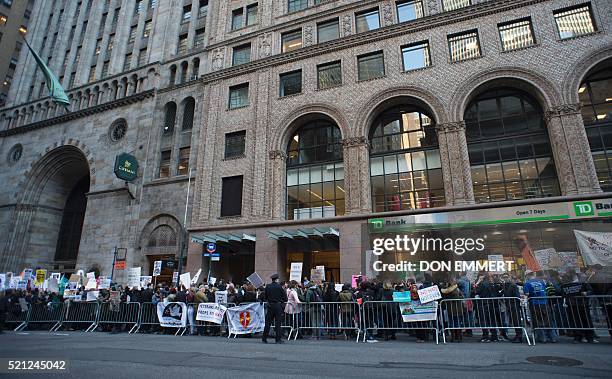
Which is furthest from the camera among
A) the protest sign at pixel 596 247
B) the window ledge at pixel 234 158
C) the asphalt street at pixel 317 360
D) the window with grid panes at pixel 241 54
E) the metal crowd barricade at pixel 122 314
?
the window with grid panes at pixel 241 54

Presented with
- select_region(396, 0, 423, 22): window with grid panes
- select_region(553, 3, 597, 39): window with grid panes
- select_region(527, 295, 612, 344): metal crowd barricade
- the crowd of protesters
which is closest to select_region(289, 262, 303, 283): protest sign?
the crowd of protesters

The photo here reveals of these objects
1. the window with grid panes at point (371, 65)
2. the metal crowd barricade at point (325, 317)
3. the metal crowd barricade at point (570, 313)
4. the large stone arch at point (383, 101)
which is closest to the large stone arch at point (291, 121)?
the large stone arch at point (383, 101)

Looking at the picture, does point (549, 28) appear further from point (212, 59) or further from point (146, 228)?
point (146, 228)

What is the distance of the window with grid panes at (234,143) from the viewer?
945 inches

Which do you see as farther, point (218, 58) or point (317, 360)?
point (218, 58)

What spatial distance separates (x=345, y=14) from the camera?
2358cm

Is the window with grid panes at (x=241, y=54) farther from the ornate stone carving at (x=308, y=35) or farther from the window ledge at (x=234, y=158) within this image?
the window ledge at (x=234, y=158)

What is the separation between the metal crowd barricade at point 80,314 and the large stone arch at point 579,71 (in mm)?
24027

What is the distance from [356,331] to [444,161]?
10.7 m

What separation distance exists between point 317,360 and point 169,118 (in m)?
25.4

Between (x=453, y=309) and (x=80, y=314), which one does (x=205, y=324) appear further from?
(x=453, y=309)

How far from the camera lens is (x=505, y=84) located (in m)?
19.1

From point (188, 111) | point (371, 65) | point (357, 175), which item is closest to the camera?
point (357, 175)

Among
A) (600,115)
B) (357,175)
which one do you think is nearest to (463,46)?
(600,115)
